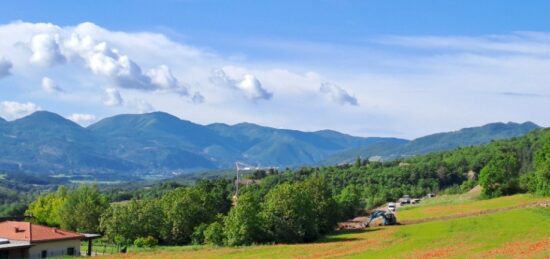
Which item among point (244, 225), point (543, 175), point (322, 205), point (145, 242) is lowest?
point (145, 242)

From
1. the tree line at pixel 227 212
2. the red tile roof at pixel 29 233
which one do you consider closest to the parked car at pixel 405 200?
the tree line at pixel 227 212

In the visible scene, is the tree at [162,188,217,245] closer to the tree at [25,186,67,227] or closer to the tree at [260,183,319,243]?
the tree at [260,183,319,243]

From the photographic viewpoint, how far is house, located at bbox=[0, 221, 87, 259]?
239ft

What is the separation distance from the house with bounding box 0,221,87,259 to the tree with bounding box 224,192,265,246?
18066 mm

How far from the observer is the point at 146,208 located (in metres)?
92.2

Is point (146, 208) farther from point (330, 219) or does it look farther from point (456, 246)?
point (456, 246)

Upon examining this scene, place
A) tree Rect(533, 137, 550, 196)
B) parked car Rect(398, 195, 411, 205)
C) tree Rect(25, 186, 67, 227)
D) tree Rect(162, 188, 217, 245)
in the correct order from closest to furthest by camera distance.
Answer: tree Rect(162, 188, 217, 245), tree Rect(533, 137, 550, 196), tree Rect(25, 186, 67, 227), parked car Rect(398, 195, 411, 205)

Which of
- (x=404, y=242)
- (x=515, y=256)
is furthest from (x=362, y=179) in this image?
(x=515, y=256)

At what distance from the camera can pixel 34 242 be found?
74375 millimetres

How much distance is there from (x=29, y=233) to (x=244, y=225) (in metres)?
24.3

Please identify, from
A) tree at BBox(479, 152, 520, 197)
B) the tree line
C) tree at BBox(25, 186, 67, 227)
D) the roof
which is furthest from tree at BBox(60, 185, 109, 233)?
tree at BBox(479, 152, 520, 197)

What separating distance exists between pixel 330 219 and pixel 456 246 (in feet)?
143

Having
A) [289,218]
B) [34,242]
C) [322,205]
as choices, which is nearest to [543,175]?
[322,205]

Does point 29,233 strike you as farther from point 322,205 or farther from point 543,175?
point 543,175
